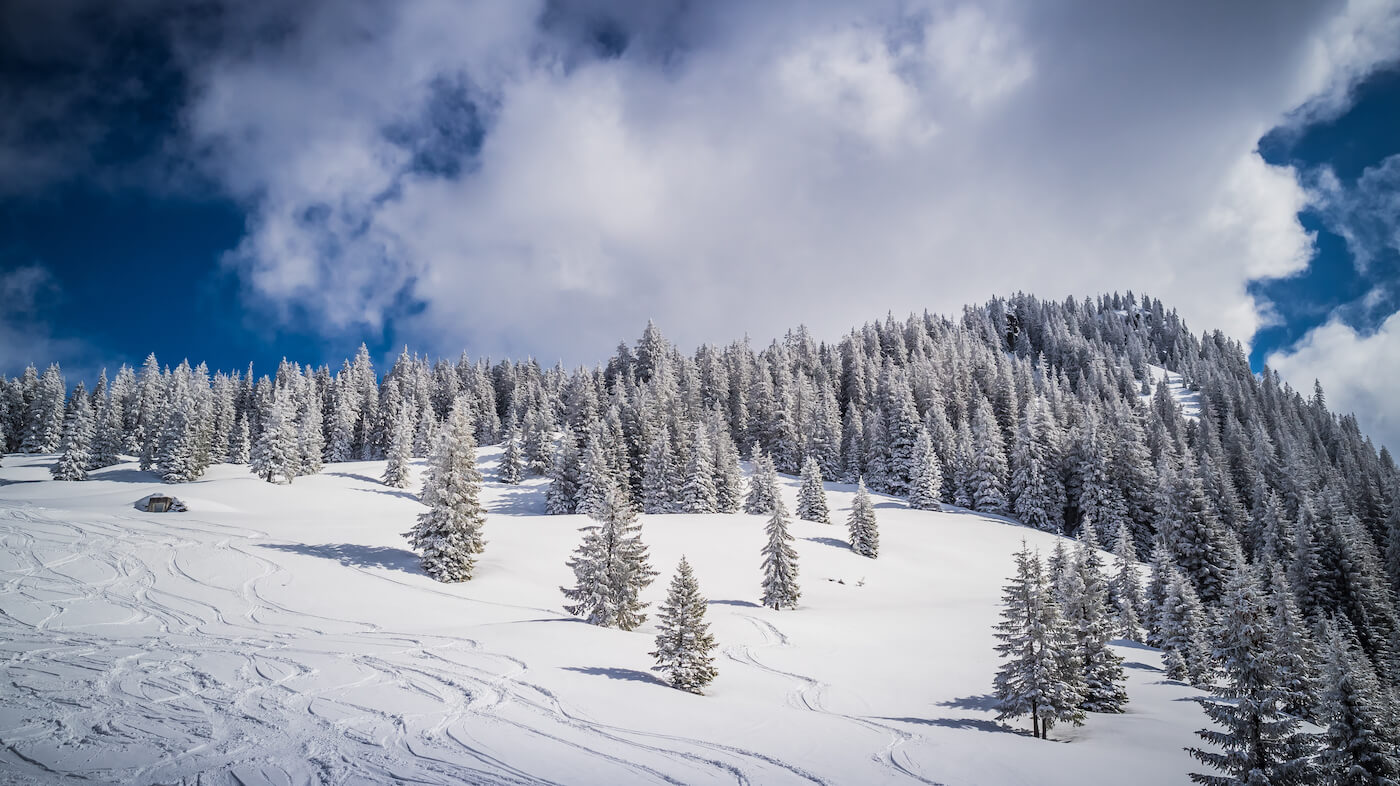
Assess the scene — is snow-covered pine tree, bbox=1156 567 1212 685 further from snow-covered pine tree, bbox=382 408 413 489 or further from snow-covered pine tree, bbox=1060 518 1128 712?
snow-covered pine tree, bbox=382 408 413 489

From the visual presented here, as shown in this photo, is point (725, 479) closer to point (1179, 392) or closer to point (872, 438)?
point (872, 438)

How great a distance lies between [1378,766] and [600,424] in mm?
61782

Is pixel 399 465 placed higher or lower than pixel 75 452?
lower

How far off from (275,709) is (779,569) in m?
27.2

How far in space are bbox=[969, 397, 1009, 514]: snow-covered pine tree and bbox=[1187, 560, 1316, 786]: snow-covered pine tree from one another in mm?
61112

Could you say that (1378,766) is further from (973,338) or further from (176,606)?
(973,338)

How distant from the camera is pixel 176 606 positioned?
2475 cm

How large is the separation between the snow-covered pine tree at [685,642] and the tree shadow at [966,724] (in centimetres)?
519

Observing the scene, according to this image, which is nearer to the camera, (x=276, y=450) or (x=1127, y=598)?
(x=1127, y=598)

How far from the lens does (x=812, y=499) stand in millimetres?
59031

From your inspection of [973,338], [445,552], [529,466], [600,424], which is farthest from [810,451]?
[973,338]

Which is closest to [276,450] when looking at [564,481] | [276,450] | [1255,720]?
[276,450]

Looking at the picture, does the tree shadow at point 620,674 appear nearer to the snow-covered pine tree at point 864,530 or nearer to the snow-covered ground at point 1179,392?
the snow-covered pine tree at point 864,530

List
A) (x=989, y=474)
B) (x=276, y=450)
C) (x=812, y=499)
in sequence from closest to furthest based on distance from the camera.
Answer: 1. (x=812, y=499)
2. (x=276, y=450)
3. (x=989, y=474)
